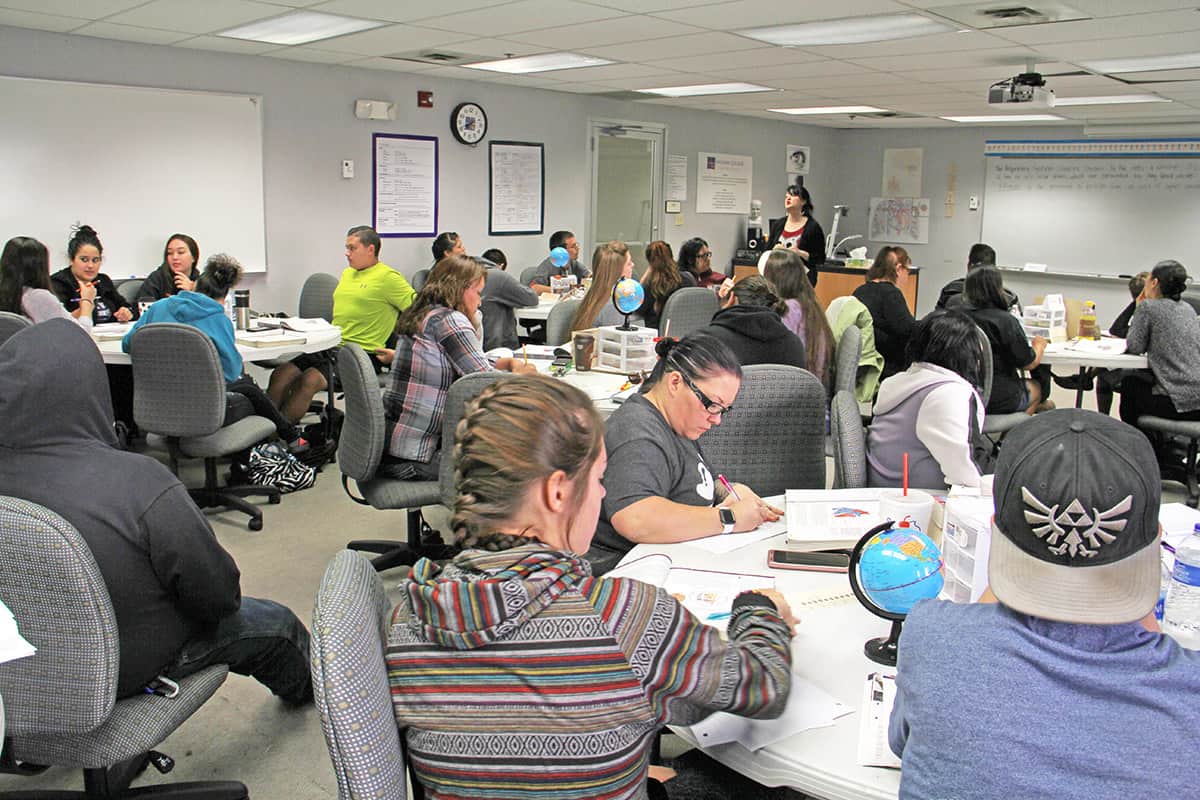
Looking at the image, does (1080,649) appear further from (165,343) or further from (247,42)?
(247,42)

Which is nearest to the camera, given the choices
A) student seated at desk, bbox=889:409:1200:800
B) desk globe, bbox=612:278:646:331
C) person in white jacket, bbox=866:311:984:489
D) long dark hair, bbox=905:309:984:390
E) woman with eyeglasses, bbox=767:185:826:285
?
student seated at desk, bbox=889:409:1200:800

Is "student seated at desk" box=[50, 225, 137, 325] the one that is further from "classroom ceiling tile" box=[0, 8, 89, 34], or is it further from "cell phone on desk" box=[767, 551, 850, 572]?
"cell phone on desk" box=[767, 551, 850, 572]

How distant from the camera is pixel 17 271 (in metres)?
4.45

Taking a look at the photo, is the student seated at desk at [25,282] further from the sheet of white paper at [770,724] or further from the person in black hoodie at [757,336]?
the sheet of white paper at [770,724]

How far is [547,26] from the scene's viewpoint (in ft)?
17.0

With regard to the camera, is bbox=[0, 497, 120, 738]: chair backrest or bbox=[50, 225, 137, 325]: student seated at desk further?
bbox=[50, 225, 137, 325]: student seated at desk

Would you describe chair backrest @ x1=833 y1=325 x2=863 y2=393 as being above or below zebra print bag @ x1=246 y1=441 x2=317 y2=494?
above

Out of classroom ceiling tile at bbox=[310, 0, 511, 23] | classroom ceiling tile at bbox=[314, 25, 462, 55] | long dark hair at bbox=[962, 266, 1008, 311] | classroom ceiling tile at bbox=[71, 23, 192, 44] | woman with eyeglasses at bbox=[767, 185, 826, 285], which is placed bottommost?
long dark hair at bbox=[962, 266, 1008, 311]

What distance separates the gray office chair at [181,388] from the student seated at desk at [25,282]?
0.76 meters

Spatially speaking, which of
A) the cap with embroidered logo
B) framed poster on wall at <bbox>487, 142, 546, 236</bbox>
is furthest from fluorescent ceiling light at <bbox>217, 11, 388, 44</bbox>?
the cap with embroidered logo

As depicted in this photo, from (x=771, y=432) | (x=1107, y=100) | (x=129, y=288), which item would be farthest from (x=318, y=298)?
(x=1107, y=100)

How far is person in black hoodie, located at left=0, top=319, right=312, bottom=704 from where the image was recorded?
1924 millimetres

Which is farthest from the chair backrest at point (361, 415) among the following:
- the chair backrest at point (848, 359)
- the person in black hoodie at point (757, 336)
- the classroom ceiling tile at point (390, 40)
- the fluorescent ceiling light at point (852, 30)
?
the fluorescent ceiling light at point (852, 30)

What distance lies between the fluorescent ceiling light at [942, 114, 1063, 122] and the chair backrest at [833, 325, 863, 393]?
20.6 feet
